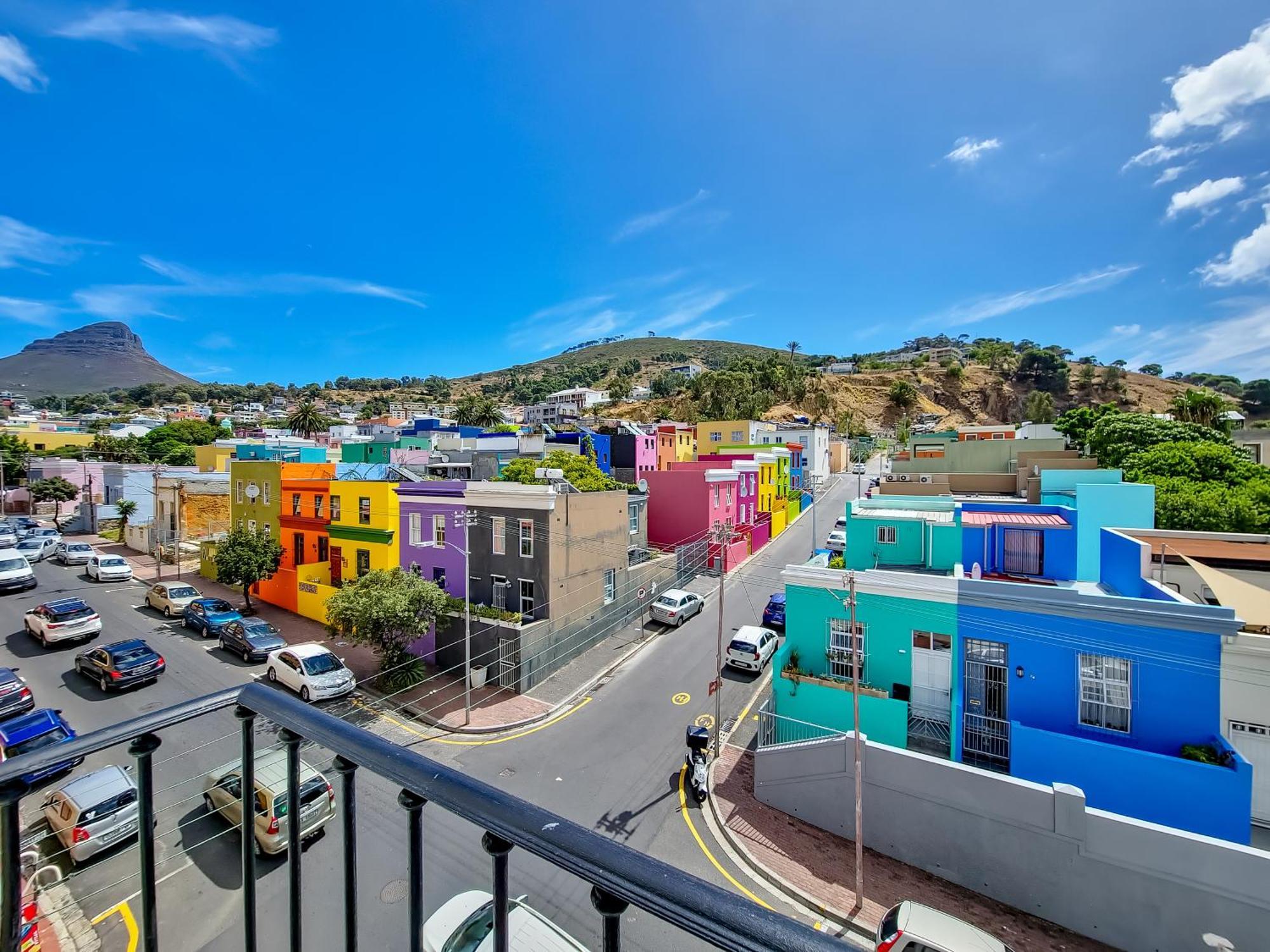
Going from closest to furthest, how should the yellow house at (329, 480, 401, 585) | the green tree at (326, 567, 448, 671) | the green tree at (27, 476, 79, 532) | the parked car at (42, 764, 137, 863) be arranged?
the parked car at (42, 764, 137, 863) < the green tree at (326, 567, 448, 671) < the yellow house at (329, 480, 401, 585) < the green tree at (27, 476, 79, 532)

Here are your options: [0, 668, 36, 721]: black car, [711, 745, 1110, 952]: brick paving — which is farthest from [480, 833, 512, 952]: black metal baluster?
[0, 668, 36, 721]: black car

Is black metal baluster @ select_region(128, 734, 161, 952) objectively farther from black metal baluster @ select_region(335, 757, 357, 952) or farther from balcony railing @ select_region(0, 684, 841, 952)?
black metal baluster @ select_region(335, 757, 357, 952)

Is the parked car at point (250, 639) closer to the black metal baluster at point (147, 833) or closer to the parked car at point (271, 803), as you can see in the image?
the parked car at point (271, 803)

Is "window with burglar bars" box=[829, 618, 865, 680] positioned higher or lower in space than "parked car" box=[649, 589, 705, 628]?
higher

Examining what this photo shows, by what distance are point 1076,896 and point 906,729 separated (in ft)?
11.7

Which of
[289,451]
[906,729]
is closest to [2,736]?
[906,729]

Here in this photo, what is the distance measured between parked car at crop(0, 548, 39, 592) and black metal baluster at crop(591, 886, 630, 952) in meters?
35.9

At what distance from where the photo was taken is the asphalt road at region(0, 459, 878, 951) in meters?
5.46

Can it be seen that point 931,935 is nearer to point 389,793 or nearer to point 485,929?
point 485,929

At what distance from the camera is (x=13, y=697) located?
43.8ft

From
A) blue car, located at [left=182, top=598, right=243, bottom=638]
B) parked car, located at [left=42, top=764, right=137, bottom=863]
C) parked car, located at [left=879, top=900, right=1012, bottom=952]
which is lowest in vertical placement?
parked car, located at [left=879, top=900, right=1012, bottom=952]

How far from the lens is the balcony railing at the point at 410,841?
1.09 meters

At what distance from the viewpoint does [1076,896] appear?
995 centimetres

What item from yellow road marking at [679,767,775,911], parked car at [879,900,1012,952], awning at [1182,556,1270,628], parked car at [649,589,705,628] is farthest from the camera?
parked car at [649,589,705,628]
